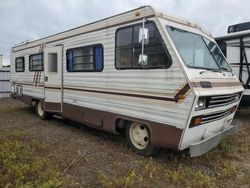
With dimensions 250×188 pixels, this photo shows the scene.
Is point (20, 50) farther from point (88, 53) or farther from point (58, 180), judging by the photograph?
point (58, 180)

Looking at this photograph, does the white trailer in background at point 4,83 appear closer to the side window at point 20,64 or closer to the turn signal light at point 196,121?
the side window at point 20,64

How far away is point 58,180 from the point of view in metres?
3.81

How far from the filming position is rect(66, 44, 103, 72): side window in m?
5.74

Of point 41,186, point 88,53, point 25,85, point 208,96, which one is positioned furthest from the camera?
point 25,85

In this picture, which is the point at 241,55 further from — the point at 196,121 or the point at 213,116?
the point at 196,121

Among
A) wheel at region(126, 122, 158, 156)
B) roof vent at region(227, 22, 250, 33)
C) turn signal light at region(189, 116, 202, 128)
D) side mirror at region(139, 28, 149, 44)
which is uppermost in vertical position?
roof vent at region(227, 22, 250, 33)

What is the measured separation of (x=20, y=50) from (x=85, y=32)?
194 inches

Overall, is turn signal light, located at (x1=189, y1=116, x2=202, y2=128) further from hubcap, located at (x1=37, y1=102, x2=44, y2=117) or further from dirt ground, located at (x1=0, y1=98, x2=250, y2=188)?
hubcap, located at (x1=37, y1=102, x2=44, y2=117)

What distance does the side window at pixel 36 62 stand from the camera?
8335 millimetres

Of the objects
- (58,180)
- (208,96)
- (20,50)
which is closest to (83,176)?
(58,180)

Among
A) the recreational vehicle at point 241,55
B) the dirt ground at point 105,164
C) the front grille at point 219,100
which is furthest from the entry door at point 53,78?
the recreational vehicle at point 241,55

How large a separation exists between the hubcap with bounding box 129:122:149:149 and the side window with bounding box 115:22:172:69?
3.84 ft

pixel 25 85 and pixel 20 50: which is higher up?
pixel 20 50

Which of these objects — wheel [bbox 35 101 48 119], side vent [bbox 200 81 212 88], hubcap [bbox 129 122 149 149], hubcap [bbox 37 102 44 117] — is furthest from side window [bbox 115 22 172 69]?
hubcap [bbox 37 102 44 117]
